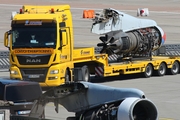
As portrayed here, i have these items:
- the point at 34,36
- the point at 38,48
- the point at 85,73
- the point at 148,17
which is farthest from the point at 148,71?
the point at 148,17

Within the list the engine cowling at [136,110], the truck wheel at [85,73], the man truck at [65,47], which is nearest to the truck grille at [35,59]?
the man truck at [65,47]

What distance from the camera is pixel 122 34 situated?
30.1m

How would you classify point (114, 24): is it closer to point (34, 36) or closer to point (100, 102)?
point (34, 36)

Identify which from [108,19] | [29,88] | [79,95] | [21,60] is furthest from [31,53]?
[79,95]

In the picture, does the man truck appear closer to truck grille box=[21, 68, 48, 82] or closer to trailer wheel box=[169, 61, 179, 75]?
truck grille box=[21, 68, 48, 82]

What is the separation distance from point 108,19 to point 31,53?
586 cm

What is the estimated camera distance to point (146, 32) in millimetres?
31750

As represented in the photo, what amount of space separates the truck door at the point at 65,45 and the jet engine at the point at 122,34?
10.4 feet

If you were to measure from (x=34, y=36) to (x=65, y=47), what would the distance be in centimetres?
154

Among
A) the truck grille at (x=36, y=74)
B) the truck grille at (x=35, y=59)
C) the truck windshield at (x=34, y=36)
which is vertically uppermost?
the truck windshield at (x=34, y=36)

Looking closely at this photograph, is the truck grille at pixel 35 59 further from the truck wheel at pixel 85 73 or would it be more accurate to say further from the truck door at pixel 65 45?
the truck wheel at pixel 85 73

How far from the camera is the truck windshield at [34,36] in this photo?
84.8 ft

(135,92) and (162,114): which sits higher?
(135,92)

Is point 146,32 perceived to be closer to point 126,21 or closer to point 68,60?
point 126,21
